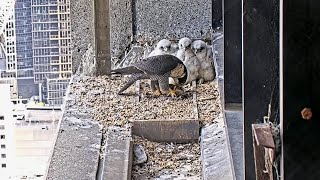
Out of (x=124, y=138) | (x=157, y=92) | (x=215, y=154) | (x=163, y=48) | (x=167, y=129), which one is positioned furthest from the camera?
(x=163, y=48)

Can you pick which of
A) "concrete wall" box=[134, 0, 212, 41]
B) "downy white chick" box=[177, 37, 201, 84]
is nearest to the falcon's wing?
"downy white chick" box=[177, 37, 201, 84]

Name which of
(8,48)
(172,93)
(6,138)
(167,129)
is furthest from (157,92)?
(8,48)

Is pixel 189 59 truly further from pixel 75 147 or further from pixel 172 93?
pixel 75 147

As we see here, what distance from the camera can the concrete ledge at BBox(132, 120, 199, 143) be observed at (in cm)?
382

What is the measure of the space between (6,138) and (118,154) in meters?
0.99

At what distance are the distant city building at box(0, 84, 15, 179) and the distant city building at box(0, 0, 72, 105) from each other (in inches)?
18.7

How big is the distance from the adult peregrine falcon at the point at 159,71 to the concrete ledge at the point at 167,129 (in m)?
0.57

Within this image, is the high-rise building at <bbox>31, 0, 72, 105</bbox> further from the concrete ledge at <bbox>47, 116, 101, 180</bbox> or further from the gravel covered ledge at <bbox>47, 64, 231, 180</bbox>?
the concrete ledge at <bbox>47, 116, 101, 180</bbox>

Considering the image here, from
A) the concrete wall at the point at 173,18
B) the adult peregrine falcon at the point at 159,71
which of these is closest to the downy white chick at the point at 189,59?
the adult peregrine falcon at the point at 159,71

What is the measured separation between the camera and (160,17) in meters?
5.53

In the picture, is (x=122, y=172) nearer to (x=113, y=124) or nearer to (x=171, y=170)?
(x=171, y=170)

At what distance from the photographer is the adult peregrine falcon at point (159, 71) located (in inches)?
173

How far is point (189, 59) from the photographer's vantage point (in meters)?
4.76
